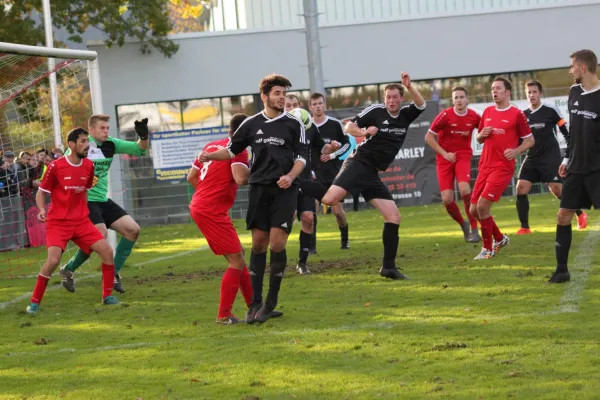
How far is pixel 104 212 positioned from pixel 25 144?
5.40 meters

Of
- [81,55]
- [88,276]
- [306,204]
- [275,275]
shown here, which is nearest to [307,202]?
[306,204]

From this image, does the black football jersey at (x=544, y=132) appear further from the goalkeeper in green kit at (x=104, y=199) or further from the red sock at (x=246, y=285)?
the red sock at (x=246, y=285)

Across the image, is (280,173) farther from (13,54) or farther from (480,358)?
(13,54)

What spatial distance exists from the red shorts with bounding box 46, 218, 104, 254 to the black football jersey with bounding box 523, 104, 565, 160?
7.25 meters

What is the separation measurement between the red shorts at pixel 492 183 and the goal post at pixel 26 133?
16.4ft

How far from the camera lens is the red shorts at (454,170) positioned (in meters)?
14.5

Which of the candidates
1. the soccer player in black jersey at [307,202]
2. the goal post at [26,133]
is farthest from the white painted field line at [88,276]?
the soccer player in black jersey at [307,202]

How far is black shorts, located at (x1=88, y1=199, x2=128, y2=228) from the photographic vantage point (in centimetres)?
1197

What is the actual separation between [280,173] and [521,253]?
5.00m

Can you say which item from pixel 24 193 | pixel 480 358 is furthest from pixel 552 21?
pixel 480 358

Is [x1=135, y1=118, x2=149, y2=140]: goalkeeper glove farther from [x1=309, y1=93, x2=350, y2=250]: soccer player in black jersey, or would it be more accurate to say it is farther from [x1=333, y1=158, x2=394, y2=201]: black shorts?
[x1=309, y1=93, x2=350, y2=250]: soccer player in black jersey

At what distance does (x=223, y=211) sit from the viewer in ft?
30.0

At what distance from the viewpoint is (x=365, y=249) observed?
15281mm

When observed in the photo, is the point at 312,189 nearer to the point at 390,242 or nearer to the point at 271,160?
the point at 390,242
